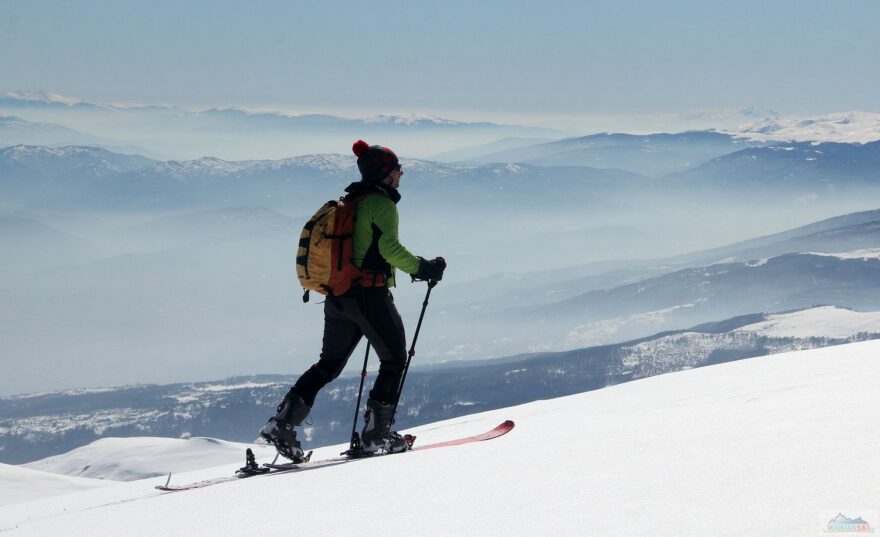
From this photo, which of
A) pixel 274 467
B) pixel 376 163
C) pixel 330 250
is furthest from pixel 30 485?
pixel 376 163

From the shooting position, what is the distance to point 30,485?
286 ft

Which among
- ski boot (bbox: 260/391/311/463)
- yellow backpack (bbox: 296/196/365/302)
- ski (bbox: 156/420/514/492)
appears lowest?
ski (bbox: 156/420/514/492)

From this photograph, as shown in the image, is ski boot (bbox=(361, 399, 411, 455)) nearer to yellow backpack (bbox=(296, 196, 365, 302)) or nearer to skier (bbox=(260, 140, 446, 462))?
skier (bbox=(260, 140, 446, 462))

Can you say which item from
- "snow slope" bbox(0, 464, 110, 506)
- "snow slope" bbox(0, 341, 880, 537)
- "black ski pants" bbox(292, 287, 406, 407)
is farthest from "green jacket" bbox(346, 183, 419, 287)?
"snow slope" bbox(0, 464, 110, 506)

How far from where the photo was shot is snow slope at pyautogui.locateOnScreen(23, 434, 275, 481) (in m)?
146

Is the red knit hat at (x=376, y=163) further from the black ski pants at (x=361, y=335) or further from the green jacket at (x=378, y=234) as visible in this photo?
the black ski pants at (x=361, y=335)

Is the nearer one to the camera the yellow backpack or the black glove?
the yellow backpack

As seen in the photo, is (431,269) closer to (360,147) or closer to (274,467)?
(360,147)

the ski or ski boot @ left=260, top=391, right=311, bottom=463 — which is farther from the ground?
ski boot @ left=260, top=391, right=311, bottom=463

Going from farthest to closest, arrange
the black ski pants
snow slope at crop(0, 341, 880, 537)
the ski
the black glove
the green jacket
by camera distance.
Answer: the black glove
the black ski pants
the ski
the green jacket
snow slope at crop(0, 341, 880, 537)

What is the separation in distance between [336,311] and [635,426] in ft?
11.8

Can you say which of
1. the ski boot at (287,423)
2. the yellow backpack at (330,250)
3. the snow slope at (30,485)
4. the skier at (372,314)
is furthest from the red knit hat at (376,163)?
the snow slope at (30,485)

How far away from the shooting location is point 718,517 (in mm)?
4449

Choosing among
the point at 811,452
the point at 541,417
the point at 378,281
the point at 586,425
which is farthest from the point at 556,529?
the point at 541,417
